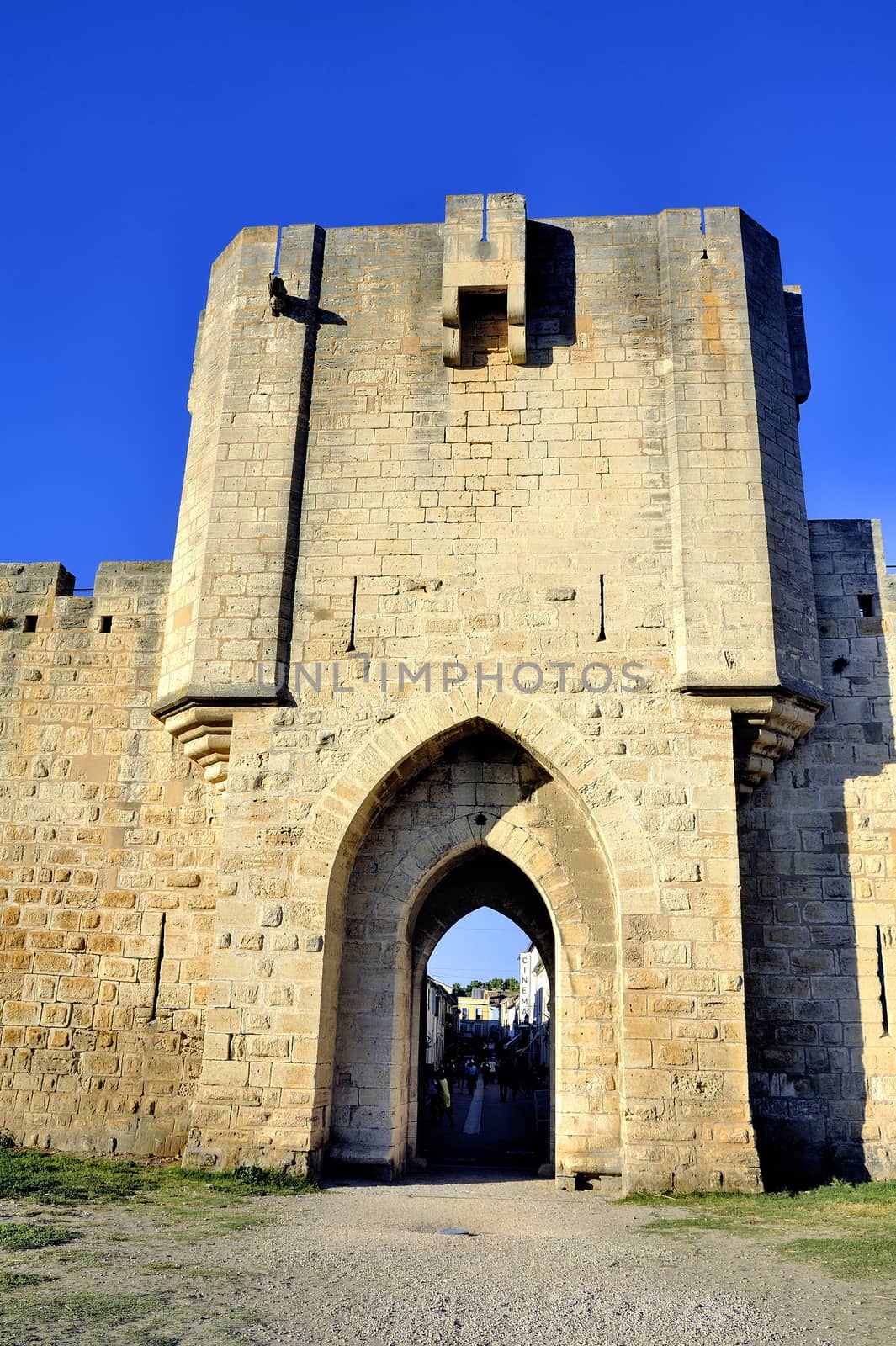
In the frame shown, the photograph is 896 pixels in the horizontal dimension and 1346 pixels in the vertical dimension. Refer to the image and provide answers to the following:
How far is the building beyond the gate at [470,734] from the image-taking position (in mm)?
7547

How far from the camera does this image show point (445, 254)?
9.09 metres

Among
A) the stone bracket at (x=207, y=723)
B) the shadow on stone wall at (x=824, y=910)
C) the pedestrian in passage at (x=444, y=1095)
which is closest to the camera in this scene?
the shadow on stone wall at (x=824, y=910)

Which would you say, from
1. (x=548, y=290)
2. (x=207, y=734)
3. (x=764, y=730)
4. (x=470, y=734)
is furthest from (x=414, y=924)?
(x=548, y=290)

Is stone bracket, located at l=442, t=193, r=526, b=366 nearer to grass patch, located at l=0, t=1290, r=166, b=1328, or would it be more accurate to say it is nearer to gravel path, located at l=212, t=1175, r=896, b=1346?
gravel path, located at l=212, t=1175, r=896, b=1346

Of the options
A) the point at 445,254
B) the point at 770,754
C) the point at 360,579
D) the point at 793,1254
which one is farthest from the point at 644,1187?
the point at 445,254

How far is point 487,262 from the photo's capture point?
29.5 ft

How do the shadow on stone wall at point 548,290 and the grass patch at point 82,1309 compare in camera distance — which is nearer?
the grass patch at point 82,1309

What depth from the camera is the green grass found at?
5043 millimetres

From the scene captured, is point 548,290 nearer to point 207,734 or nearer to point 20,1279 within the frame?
point 207,734

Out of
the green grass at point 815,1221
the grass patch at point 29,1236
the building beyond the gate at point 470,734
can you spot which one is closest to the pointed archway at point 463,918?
the building beyond the gate at point 470,734

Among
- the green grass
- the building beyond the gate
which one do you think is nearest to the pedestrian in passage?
the building beyond the gate

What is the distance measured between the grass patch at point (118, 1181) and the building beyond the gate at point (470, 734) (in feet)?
0.54

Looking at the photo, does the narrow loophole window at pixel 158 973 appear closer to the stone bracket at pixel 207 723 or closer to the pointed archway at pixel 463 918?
the stone bracket at pixel 207 723

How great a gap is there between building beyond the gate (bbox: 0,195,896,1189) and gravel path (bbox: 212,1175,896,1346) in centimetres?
152
